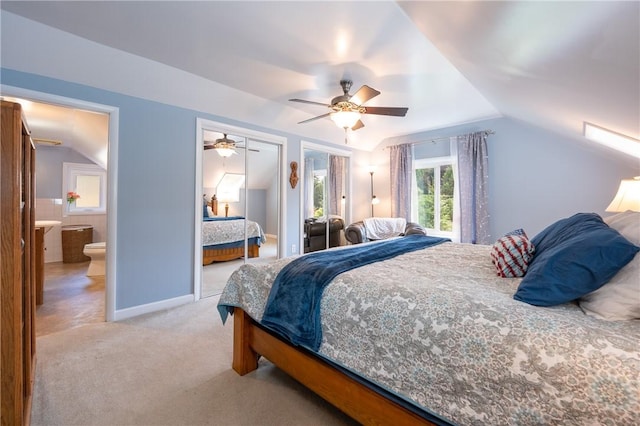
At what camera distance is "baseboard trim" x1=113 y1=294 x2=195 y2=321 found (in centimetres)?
281

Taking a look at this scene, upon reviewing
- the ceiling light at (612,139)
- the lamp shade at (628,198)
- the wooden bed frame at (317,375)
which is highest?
the ceiling light at (612,139)

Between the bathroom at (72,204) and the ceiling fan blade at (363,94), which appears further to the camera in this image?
the bathroom at (72,204)

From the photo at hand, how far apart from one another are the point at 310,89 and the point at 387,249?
2063mm

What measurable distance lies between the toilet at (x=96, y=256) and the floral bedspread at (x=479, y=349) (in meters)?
4.15

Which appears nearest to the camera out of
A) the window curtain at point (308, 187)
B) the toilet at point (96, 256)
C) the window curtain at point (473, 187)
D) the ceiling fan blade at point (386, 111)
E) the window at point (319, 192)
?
the ceiling fan blade at point (386, 111)

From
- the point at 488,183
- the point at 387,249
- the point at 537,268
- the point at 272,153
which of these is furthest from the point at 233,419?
the point at 488,183

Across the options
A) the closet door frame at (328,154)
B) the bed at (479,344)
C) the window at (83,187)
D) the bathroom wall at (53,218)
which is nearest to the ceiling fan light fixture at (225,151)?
the closet door frame at (328,154)

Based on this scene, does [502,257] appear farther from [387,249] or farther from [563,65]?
[563,65]

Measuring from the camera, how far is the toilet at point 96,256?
13.4 feet

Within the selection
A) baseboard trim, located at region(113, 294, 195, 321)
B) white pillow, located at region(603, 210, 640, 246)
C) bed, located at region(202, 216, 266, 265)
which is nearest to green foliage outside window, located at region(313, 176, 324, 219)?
bed, located at region(202, 216, 266, 265)

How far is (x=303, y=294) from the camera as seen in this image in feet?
5.15

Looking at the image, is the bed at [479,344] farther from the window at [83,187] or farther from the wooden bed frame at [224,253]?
the window at [83,187]

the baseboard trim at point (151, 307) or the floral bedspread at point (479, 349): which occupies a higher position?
the floral bedspread at point (479, 349)

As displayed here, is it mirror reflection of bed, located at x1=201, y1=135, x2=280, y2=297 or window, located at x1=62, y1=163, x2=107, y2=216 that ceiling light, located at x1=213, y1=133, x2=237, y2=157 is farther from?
window, located at x1=62, y1=163, x2=107, y2=216
